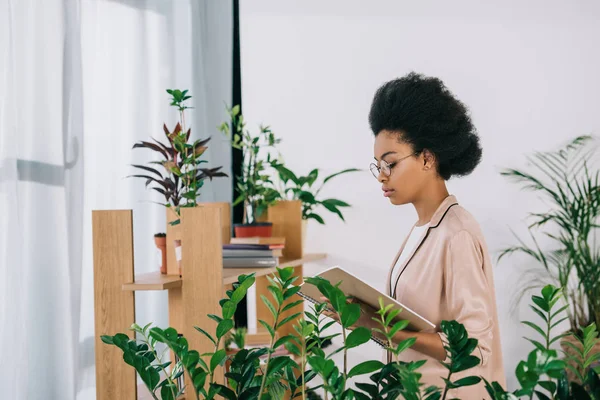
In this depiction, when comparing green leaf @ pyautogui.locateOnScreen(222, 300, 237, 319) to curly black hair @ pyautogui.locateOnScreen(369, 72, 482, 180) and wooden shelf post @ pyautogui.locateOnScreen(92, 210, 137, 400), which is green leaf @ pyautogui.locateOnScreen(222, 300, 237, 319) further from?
wooden shelf post @ pyautogui.locateOnScreen(92, 210, 137, 400)

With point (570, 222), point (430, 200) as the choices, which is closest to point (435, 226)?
point (430, 200)

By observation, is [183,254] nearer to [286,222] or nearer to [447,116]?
[447,116]

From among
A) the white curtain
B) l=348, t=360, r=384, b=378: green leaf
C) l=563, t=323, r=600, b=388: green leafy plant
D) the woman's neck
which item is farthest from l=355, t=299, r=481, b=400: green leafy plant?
the white curtain

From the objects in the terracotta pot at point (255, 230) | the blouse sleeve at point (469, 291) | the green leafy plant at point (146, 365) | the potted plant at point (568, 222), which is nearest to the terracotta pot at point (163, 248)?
the terracotta pot at point (255, 230)

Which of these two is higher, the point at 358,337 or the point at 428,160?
the point at 428,160

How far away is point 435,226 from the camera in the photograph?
Answer: 1.75 metres

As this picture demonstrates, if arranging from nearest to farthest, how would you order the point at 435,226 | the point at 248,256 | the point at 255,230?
1. the point at 435,226
2. the point at 248,256
3. the point at 255,230

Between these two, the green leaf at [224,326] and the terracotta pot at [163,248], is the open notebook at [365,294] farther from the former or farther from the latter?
the terracotta pot at [163,248]

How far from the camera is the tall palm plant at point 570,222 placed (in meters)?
3.70

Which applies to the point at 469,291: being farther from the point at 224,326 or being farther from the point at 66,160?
the point at 66,160

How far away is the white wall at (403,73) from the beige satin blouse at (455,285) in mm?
2332

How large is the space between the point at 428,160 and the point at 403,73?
2354 millimetres

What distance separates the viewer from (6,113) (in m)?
2.24

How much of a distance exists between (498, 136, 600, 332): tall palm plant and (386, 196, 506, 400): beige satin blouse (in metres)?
2.15
